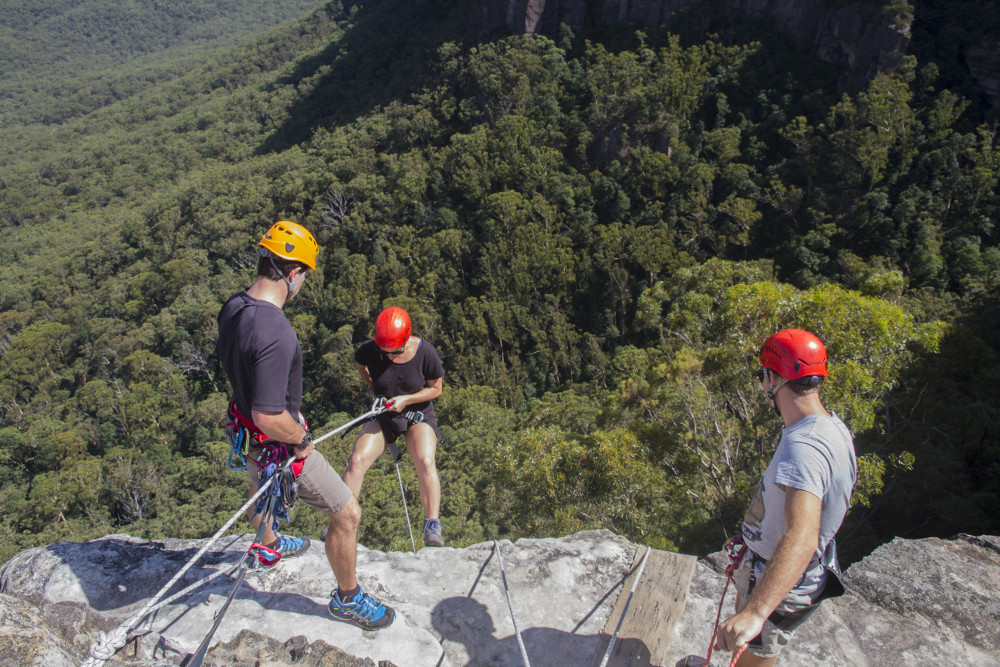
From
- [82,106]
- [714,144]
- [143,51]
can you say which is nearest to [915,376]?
[714,144]

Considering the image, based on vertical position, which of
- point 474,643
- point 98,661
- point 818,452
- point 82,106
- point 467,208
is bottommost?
point 82,106

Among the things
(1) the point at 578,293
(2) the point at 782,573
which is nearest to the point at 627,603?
(2) the point at 782,573

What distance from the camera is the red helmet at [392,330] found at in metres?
4.12

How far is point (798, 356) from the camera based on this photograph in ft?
8.02

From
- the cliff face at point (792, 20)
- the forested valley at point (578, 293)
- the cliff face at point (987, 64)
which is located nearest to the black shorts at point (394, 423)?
the forested valley at point (578, 293)

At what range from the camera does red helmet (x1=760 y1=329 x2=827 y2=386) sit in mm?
2438

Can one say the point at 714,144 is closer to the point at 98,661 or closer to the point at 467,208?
the point at 467,208

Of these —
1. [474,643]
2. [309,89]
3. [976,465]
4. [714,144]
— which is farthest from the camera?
[309,89]

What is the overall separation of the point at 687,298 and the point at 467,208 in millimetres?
34606

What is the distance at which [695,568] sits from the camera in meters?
4.19

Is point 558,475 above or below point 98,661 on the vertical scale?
below

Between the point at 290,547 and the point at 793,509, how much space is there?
10.9 ft

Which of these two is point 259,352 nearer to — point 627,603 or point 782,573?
point 782,573

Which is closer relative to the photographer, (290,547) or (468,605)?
(468,605)
